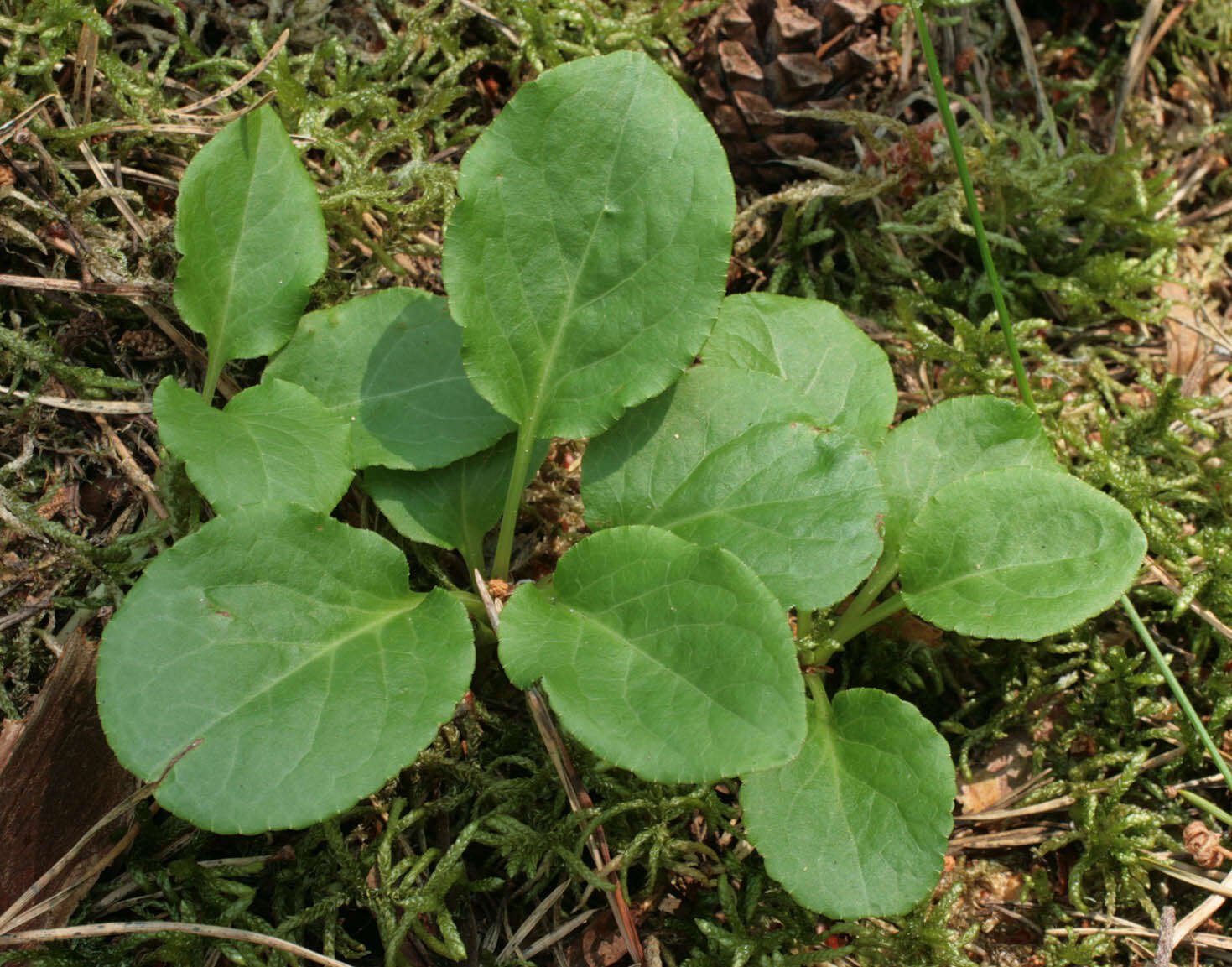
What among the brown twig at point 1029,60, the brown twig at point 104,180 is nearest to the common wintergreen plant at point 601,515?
the brown twig at point 104,180

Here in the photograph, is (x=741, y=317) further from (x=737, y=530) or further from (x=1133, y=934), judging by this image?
(x=1133, y=934)

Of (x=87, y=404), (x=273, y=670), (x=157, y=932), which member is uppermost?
(x=87, y=404)

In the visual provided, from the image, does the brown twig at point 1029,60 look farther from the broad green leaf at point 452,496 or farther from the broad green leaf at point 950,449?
the broad green leaf at point 452,496

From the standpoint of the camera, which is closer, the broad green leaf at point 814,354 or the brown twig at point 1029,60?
the broad green leaf at point 814,354

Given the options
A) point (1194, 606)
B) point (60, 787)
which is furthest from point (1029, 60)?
point (60, 787)

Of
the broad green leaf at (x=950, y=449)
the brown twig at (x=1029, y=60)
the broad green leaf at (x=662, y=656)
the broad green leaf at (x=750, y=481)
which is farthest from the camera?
the brown twig at (x=1029, y=60)

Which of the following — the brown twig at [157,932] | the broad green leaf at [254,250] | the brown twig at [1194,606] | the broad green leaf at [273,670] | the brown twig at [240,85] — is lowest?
the brown twig at [157,932]

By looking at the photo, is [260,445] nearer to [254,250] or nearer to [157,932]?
[254,250]
